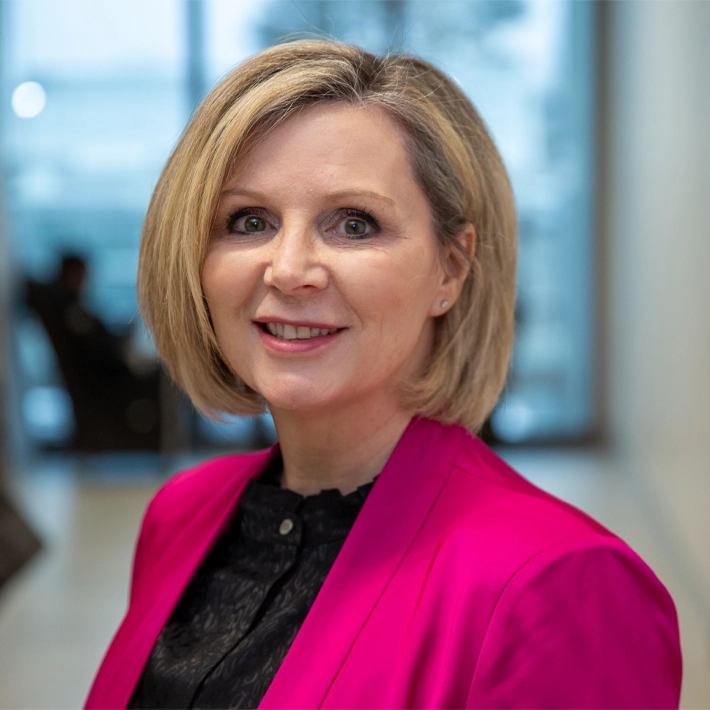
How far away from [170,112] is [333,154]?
20.5 feet

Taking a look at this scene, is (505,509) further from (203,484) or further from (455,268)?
(203,484)

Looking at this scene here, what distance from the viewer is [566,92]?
7.19 metres

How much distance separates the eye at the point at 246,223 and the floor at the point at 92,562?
2.48 metres

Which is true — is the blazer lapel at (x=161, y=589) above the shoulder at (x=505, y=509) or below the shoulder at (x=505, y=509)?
below

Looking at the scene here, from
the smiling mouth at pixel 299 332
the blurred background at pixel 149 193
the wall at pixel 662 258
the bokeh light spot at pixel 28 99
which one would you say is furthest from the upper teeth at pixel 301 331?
the bokeh light spot at pixel 28 99

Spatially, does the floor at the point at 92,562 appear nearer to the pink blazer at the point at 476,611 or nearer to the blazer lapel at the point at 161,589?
the blazer lapel at the point at 161,589

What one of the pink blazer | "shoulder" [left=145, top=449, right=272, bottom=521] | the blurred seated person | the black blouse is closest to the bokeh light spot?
the blurred seated person

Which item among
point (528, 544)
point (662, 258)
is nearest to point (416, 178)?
point (528, 544)

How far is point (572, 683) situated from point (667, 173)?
454 centimetres

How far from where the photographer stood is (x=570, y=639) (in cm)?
100

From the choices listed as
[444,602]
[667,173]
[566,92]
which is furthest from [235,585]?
[566,92]

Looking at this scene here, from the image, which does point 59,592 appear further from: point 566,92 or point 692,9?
point 566,92

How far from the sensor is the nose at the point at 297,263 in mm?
1154

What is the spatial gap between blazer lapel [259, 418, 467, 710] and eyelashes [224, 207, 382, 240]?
28cm
